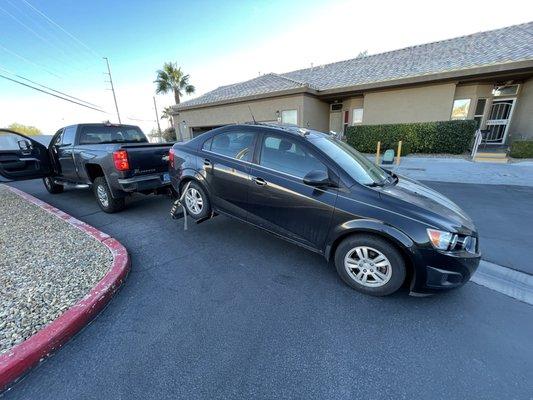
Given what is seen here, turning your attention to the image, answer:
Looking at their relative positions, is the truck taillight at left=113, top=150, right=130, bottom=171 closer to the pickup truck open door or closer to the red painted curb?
the red painted curb

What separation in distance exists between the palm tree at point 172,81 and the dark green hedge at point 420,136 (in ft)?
69.9

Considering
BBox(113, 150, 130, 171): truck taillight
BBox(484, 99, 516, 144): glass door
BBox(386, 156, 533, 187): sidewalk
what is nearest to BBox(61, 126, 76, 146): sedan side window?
BBox(113, 150, 130, 171): truck taillight

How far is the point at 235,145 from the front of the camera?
3707mm

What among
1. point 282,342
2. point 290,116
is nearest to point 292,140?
point 282,342

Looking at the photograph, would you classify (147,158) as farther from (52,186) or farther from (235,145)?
(52,186)

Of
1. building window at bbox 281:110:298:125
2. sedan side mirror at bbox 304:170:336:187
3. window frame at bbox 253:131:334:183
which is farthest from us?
building window at bbox 281:110:298:125

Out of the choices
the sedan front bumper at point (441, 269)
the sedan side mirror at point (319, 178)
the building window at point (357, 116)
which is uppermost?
the building window at point (357, 116)

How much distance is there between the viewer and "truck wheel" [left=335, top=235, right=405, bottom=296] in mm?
2566

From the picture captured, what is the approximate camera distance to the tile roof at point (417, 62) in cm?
1095

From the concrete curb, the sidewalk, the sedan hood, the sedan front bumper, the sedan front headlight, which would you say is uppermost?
the sedan hood

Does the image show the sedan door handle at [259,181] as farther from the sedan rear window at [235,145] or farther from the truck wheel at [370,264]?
the truck wheel at [370,264]

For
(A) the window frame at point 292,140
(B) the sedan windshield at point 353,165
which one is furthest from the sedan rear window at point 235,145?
(B) the sedan windshield at point 353,165

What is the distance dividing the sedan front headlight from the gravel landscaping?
3539 millimetres

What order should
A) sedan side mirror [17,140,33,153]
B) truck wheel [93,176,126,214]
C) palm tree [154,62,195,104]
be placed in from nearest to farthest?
truck wheel [93,176,126,214]
sedan side mirror [17,140,33,153]
palm tree [154,62,195,104]
